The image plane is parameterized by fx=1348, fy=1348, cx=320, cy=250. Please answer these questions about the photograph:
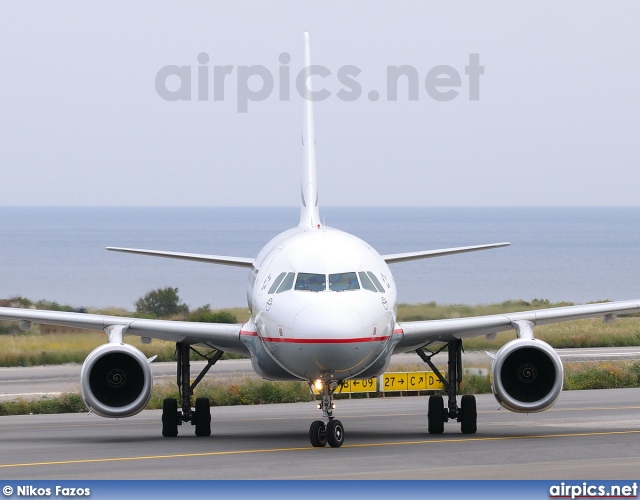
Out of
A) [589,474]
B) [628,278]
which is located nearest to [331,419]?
[589,474]

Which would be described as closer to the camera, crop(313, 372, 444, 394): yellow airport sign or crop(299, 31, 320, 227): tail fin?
crop(299, 31, 320, 227): tail fin

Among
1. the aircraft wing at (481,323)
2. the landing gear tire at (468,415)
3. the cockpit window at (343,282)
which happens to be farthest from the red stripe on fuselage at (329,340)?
the landing gear tire at (468,415)

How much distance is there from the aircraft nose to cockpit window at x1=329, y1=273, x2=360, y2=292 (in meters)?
0.58

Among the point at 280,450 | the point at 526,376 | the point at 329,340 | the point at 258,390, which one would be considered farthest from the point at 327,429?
the point at 258,390

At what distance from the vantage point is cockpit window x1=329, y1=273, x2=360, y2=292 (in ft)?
70.9

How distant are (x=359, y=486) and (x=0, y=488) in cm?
452

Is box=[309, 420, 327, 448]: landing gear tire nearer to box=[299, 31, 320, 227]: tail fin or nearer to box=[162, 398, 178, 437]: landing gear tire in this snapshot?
box=[162, 398, 178, 437]: landing gear tire

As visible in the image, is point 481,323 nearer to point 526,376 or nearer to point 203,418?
point 526,376

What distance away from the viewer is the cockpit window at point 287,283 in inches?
868

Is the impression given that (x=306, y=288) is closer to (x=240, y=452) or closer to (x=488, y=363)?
(x=240, y=452)

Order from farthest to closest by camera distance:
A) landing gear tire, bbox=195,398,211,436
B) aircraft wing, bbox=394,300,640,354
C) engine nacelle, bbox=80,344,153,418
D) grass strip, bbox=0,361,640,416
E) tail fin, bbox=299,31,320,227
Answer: grass strip, bbox=0,361,640,416 → tail fin, bbox=299,31,320,227 → landing gear tire, bbox=195,398,211,436 → aircraft wing, bbox=394,300,640,354 → engine nacelle, bbox=80,344,153,418

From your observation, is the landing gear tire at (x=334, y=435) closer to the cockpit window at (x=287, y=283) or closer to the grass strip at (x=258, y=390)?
the cockpit window at (x=287, y=283)

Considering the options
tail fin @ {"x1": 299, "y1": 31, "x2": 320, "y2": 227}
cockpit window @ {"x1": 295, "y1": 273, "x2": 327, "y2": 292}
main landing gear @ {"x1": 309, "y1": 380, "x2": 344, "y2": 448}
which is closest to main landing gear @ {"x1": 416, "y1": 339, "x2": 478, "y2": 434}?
main landing gear @ {"x1": 309, "y1": 380, "x2": 344, "y2": 448}

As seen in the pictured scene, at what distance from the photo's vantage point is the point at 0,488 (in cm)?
1698
